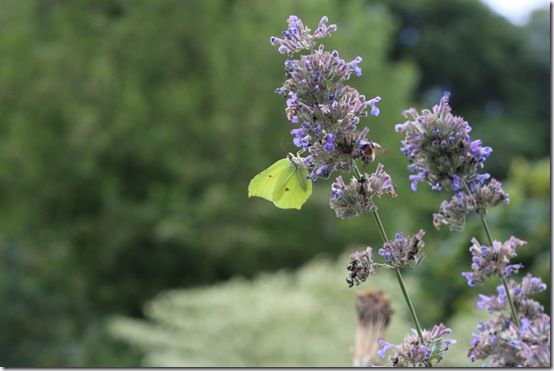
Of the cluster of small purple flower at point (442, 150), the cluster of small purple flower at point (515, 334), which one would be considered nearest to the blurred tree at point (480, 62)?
the cluster of small purple flower at point (515, 334)

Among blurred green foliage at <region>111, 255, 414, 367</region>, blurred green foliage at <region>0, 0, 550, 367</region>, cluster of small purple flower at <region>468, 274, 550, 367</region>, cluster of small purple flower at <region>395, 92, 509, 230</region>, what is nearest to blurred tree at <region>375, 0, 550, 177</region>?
blurred green foliage at <region>0, 0, 550, 367</region>

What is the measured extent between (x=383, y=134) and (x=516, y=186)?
1808 millimetres

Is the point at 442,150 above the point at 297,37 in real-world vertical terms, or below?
below

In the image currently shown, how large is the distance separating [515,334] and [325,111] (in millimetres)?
316

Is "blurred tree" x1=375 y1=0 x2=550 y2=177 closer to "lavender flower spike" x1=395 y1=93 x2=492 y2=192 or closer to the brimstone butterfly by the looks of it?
the brimstone butterfly

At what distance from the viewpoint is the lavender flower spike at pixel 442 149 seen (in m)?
0.81

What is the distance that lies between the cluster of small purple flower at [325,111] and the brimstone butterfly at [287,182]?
8.1 inches

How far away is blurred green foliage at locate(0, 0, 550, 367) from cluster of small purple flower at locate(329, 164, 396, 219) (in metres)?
6.69

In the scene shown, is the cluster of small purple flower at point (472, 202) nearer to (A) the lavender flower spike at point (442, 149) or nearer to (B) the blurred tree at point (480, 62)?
(A) the lavender flower spike at point (442, 149)

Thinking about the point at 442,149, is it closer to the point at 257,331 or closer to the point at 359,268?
the point at 359,268

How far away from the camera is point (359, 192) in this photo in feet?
2.83

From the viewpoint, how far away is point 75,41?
8.23m

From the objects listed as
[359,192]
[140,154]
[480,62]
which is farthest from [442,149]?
[480,62]

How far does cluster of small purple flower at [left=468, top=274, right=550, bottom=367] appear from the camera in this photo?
77cm
